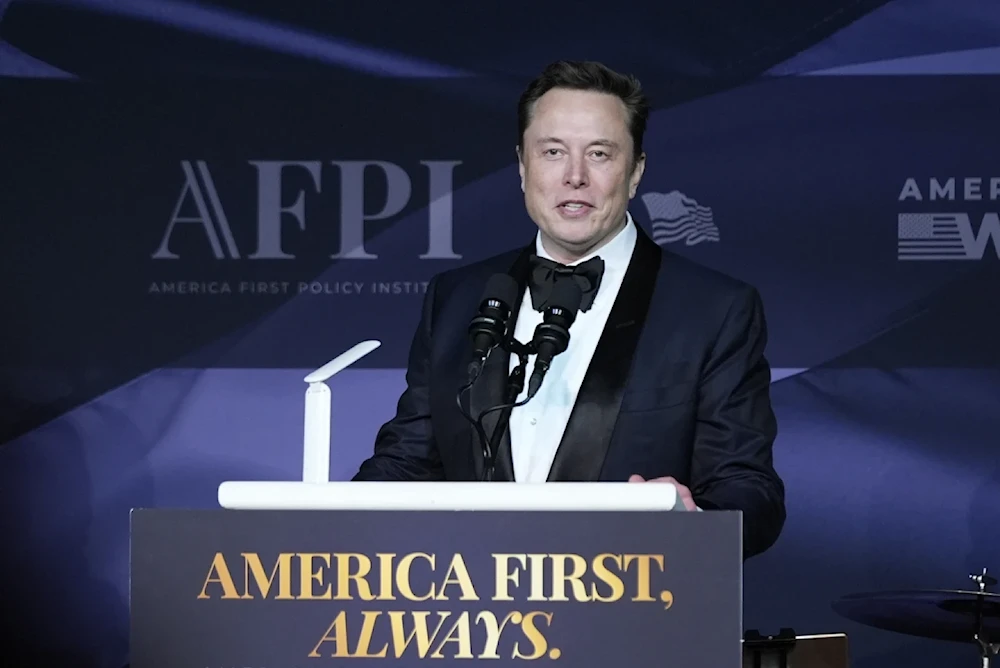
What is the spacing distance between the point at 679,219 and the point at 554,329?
8.51 feet

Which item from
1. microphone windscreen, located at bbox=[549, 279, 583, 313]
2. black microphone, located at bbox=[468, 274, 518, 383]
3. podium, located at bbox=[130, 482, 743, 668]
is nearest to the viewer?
podium, located at bbox=[130, 482, 743, 668]

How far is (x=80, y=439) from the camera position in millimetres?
4859

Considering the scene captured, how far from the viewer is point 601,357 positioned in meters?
2.95

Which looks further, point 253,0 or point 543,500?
point 253,0

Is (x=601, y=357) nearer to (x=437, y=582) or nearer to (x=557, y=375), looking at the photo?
(x=557, y=375)

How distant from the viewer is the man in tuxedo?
286 cm

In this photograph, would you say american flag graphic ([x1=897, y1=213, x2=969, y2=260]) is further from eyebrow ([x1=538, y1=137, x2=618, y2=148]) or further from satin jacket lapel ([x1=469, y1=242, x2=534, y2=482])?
satin jacket lapel ([x1=469, y1=242, x2=534, y2=482])

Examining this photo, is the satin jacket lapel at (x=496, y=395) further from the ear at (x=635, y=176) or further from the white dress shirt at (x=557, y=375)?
the ear at (x=635, y=176)

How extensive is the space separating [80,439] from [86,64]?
48.4 inches

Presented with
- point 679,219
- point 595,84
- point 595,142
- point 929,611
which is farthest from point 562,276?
point 679,219

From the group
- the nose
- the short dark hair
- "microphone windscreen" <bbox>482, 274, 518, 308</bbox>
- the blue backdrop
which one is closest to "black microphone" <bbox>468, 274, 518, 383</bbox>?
"microphone windscreen" <bbox>482, 274, 518, 308</bbox>

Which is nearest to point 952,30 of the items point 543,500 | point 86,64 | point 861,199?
point 861,199

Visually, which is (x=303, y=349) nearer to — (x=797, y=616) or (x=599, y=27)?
(x=599, y=27)

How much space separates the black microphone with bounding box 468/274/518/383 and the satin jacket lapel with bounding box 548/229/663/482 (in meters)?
0.62
